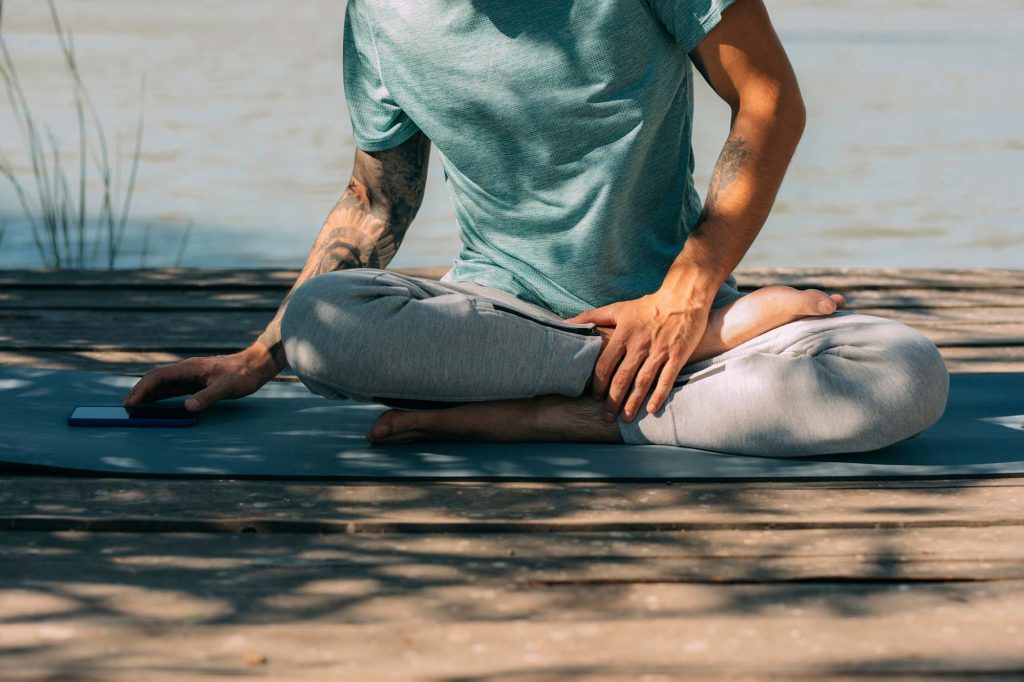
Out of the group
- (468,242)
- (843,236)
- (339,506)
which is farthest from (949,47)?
(339,506)

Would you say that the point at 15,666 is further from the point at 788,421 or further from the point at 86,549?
the point at 788,421

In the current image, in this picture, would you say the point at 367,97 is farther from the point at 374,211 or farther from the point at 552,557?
the point at 552,557

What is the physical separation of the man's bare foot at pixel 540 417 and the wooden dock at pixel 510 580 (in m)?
0.23

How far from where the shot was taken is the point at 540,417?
2.55 meters

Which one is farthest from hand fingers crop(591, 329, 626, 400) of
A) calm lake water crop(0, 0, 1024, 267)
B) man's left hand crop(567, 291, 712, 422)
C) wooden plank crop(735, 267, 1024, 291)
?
calm lake water crop(0, 0, 1024, 267)

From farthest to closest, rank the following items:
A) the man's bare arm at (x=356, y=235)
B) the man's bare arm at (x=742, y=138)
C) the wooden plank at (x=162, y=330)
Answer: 1. the wooden plank at (x=162, y=330)
2. the man's bare arm at (x=356, y=235)
3. the man's bare arm at (x=742, y=138)

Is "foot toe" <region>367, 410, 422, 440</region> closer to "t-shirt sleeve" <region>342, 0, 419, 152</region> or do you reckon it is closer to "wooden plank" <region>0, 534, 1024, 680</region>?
"wooden plank" <region>0, 534, 1024, 680</region>

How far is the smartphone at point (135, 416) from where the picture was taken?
8.59ft

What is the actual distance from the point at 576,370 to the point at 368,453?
40 centimetres

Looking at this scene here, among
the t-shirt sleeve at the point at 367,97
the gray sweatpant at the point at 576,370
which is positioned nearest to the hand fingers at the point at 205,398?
the gray sweatpant at the point at 576,370

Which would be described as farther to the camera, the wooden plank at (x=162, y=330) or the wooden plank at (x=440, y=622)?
the wooden plank at (x=162, y=330)

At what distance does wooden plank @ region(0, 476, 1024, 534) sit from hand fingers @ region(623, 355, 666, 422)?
23 centimetres

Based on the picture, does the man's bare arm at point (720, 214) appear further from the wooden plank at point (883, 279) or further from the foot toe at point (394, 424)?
the wooden plank at point (883, 279)

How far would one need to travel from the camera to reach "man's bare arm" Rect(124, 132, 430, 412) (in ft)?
8.92
